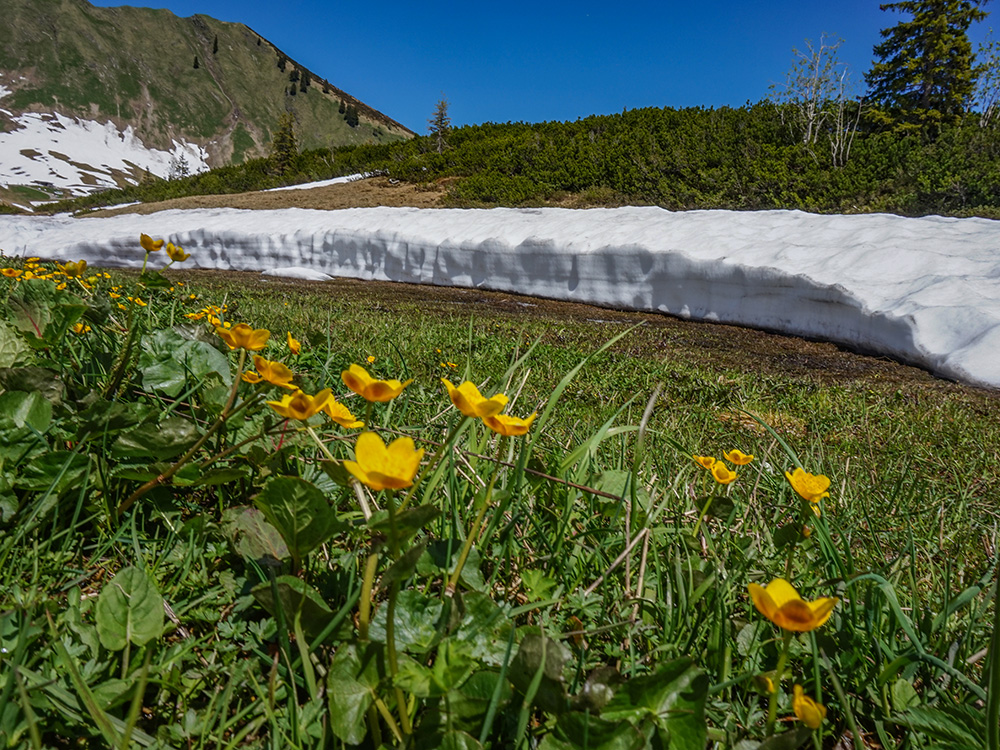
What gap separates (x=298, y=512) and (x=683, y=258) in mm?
9696

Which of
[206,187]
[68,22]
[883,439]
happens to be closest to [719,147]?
[883,439]

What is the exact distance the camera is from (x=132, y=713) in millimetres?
486

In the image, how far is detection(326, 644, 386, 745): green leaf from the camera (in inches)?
23.2

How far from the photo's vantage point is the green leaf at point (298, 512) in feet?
2.35

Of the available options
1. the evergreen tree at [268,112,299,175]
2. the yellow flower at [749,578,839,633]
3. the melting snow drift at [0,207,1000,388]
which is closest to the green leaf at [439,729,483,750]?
the yellow flower at [749,578,839,633]

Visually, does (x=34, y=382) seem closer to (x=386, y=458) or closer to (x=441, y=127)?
(x=386, y=458)

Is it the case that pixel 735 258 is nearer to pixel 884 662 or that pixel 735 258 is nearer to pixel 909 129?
pixel 884 662

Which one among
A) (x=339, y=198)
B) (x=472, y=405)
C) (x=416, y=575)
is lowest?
(x=416, y=575)

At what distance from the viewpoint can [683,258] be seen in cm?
948

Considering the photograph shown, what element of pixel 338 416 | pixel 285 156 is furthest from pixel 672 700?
pixel 285 156

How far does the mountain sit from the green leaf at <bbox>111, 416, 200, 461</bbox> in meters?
101

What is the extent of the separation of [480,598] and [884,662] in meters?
0.67

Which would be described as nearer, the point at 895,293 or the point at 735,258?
the point at 895,293

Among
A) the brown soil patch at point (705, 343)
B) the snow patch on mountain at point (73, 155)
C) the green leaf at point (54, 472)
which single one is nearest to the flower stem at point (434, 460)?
the green leaf at point (54, 472)
